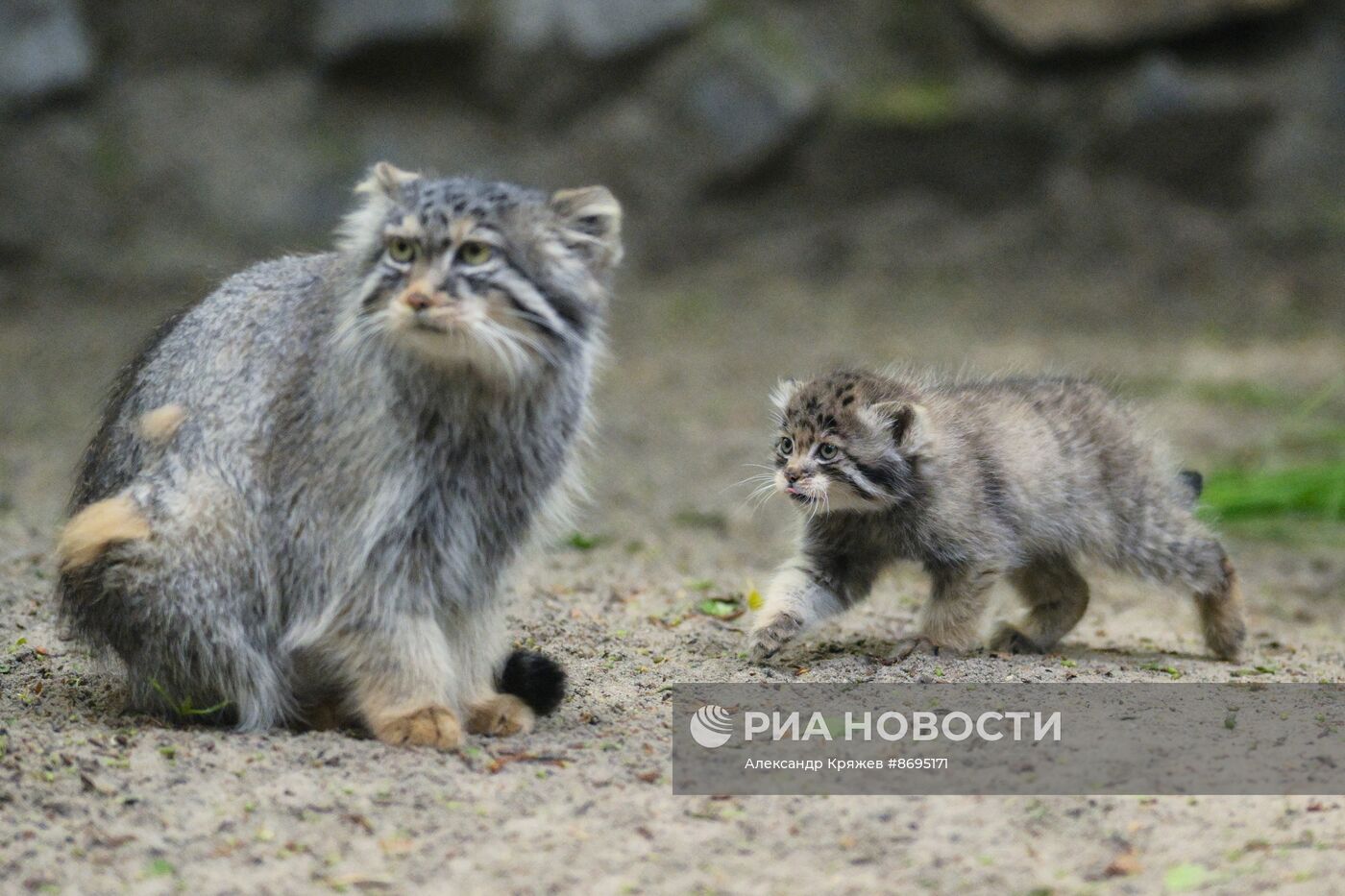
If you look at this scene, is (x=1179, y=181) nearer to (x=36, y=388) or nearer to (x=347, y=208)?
(x=347, y=208)

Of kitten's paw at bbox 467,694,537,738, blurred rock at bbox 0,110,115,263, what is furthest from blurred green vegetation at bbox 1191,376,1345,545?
blurred rock at bbox 0,110,115,263

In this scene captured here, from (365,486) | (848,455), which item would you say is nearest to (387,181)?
(365,486)

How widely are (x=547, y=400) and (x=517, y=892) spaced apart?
4.97ft

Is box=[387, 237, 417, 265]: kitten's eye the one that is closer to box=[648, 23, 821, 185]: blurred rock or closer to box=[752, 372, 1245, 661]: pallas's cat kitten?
box=[752, 372, 1245, 661]: pallas's cat kitten

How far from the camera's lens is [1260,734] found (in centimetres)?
→ 436

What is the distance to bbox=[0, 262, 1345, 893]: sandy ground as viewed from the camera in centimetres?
351

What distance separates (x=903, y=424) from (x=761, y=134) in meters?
6.53

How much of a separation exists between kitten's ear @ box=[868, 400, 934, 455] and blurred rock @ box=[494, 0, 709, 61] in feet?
22.0

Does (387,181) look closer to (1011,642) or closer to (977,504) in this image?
(977,504)

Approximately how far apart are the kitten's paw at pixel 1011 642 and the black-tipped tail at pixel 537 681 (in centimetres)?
174

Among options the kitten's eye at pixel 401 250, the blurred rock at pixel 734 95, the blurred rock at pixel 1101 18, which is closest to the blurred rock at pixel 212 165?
the blurred rock at pixel 734 95

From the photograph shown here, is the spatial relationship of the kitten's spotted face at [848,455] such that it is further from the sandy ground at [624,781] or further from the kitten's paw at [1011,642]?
the kitten's paw at [1011,642]

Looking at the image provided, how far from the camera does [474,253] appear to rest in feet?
13.6

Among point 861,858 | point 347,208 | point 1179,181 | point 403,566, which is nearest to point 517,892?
point 861,858
